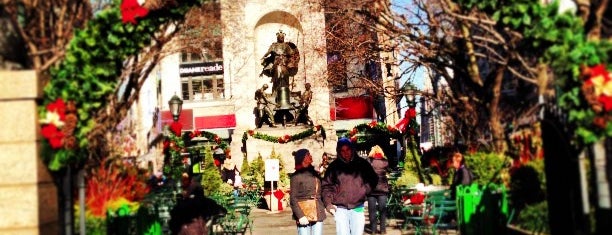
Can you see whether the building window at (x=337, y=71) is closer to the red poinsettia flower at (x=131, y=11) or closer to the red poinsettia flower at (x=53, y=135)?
the red poinsettia flower at (x=131, y=11)

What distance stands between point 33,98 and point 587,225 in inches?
222

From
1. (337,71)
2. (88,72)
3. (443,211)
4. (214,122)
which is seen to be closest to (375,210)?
(443,211)

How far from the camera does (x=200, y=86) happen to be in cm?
4509

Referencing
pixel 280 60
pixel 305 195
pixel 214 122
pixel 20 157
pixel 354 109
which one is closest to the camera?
pixel 20 157

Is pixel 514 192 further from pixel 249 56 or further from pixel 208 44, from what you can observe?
pixel 249 56

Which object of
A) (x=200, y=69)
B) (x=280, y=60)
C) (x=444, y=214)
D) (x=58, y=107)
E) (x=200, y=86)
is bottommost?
(x=444, y=214)

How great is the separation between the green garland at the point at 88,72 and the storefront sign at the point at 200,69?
35.4 metres

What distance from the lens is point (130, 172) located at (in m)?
9.86

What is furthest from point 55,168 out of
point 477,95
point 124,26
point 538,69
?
point 477,95

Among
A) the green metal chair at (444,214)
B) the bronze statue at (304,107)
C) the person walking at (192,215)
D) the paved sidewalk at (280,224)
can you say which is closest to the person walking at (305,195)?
the person walking at (192,215)

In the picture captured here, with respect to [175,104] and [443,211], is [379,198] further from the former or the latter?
[175,104]

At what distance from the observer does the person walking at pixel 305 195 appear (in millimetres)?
10797

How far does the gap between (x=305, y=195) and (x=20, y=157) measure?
404 centimetres

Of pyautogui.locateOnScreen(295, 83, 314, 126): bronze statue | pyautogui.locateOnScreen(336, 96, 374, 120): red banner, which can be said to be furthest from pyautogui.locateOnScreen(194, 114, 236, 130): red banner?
pyautogui.locateOnScreen(295, 83, 314, 126): bronze statue
